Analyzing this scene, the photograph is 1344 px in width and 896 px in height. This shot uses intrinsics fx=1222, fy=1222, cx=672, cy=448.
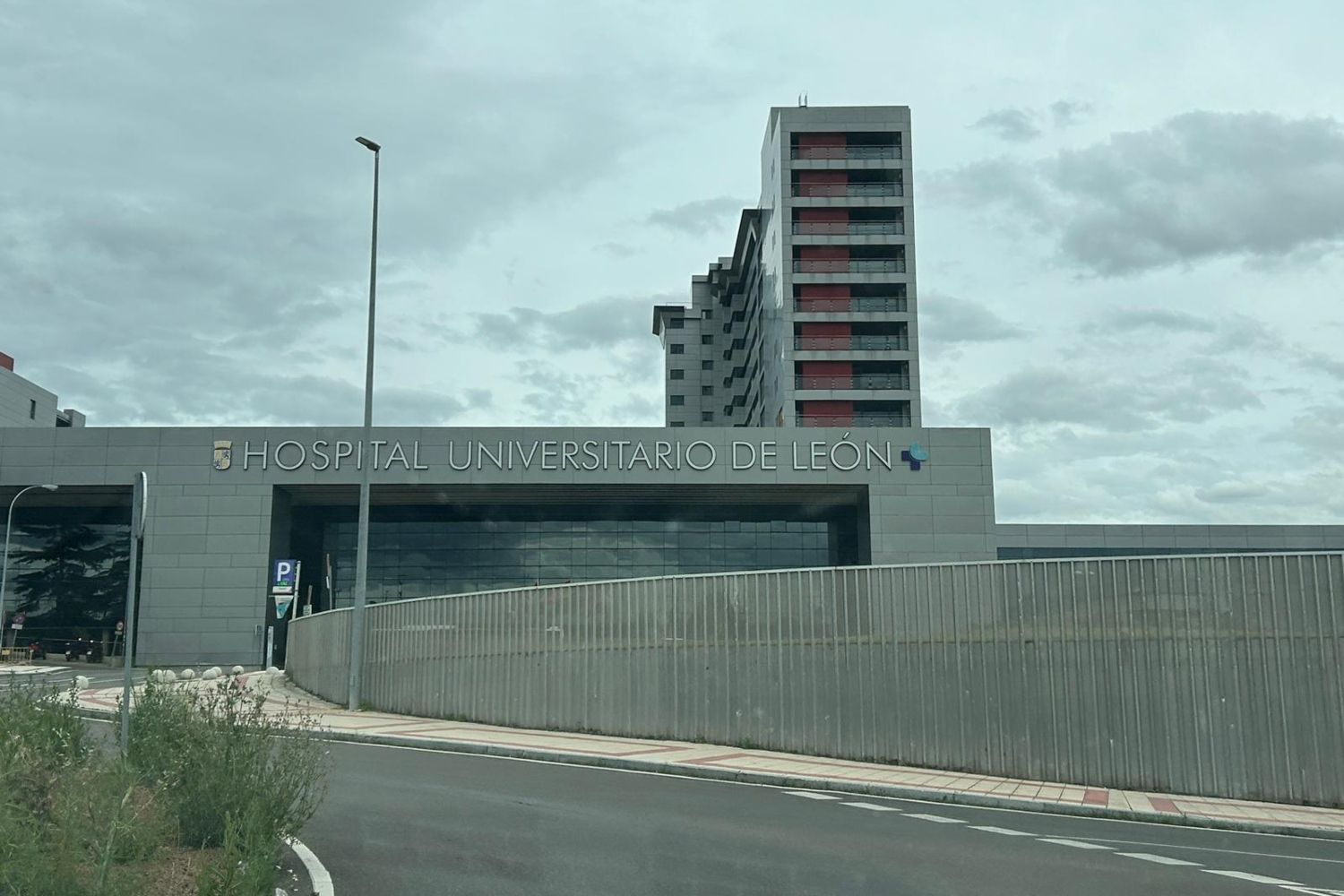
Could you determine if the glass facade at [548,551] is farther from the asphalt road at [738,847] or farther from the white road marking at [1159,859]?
the white road marking at [1159,859]

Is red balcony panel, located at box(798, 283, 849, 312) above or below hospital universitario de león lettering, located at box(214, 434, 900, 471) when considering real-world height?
above

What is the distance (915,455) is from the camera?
46844mm

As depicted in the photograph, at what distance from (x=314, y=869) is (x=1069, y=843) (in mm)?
6681

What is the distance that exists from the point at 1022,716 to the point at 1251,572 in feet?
11.2

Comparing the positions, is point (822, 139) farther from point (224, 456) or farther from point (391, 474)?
point (224, 456)

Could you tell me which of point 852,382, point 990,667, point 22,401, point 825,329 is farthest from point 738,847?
point 22,401

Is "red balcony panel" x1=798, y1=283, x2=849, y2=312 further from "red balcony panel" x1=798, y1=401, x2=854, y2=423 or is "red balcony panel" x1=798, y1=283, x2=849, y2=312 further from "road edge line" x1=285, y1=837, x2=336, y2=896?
"road edge line" x1=285, y1=837, x2=336, y2=896

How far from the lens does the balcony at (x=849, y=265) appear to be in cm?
7531

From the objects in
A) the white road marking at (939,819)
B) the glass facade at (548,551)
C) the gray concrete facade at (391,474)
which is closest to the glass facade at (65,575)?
the gray concrete facade at (391,474)

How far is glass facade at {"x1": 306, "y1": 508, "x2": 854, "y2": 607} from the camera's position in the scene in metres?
52.1

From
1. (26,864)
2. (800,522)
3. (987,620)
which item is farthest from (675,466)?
(26,864)

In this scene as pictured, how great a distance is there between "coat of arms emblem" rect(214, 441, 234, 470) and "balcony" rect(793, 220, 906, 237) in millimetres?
40252

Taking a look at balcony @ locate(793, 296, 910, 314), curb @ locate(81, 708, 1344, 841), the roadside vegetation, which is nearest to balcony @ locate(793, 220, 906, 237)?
balcony @ locate(793, 296, 910, 314)

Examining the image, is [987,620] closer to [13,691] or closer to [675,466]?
[13,691]
